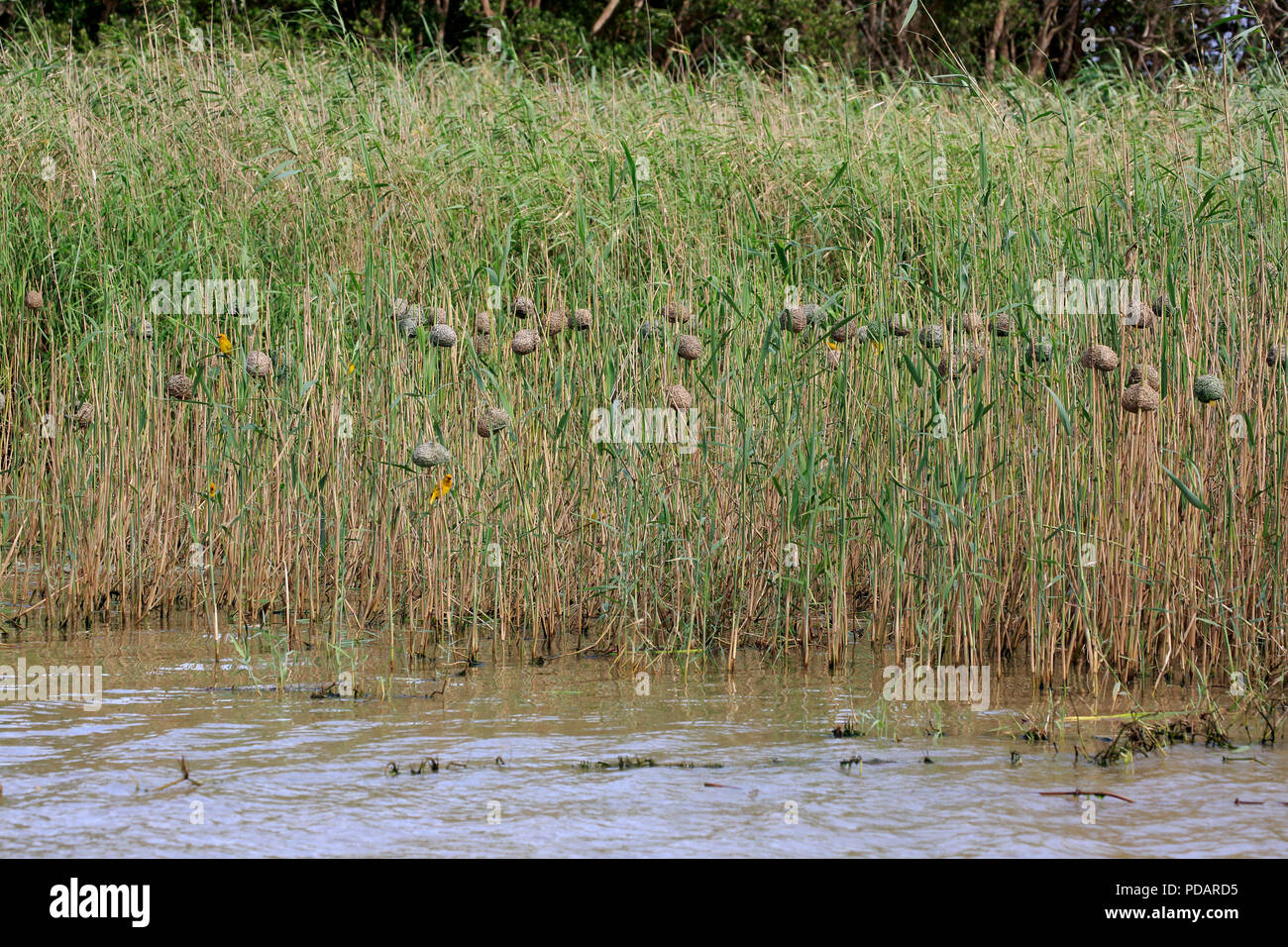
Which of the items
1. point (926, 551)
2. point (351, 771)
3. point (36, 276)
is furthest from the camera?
point (36, 276)

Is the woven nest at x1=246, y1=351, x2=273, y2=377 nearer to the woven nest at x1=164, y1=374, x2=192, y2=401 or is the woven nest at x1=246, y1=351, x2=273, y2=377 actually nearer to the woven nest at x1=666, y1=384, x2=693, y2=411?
the woven nest at x1=164, y1=374, x2=192, y2=401

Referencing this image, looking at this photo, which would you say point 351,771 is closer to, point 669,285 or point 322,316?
point 669,285

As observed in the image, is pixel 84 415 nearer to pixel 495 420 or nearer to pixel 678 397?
pixel 495 420

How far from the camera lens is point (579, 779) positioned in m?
3.21

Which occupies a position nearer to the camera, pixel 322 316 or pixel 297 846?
pixel 297 846

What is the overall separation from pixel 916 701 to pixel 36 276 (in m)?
4.76

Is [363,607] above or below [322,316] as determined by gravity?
below

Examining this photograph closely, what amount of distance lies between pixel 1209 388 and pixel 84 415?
371 centimetres

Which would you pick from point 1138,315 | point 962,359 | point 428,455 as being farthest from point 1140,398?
point 428,455

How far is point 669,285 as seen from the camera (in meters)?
4.90

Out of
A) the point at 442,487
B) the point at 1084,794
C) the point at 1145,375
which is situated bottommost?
the point at 1084,794

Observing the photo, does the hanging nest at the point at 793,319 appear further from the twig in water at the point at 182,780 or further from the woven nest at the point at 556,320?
the twig in water at the point at 182,780

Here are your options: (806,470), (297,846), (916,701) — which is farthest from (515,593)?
(297,846)
